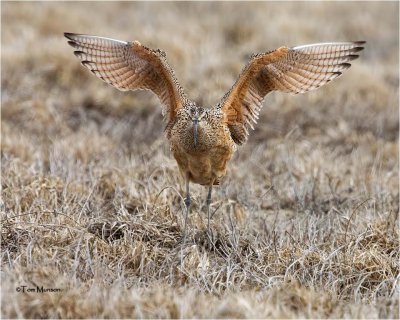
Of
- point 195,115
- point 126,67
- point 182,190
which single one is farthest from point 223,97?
point 182,190

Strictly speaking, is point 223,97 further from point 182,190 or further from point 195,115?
point 182,190

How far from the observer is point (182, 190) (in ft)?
21.7

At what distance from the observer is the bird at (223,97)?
5766 millimetres

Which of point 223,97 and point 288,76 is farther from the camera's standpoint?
point 288,76

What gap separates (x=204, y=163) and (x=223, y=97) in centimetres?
55

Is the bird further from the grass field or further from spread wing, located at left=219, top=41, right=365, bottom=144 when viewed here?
the grass field

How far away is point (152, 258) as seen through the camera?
5.30 metres

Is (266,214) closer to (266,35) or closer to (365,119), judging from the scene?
(365,119)

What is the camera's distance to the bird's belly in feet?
19.0

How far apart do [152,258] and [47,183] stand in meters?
1.37

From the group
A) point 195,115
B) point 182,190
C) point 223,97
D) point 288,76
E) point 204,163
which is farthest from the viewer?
point 182,190

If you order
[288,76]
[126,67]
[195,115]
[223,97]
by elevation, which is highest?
[126,67]

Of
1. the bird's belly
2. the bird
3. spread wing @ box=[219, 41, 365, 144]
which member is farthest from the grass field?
spread wing @ box=[219, 41, 365, 144]

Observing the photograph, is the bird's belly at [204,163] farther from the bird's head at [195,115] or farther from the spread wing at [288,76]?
the spread wing at [288,76]
